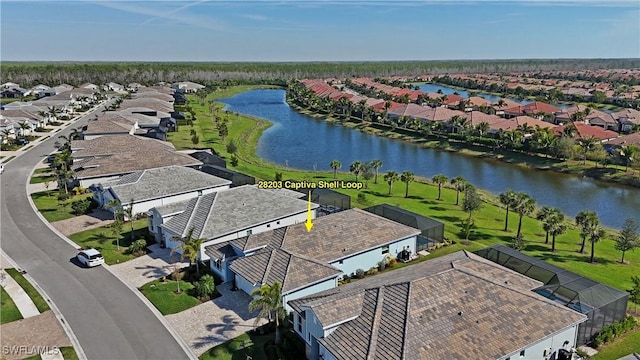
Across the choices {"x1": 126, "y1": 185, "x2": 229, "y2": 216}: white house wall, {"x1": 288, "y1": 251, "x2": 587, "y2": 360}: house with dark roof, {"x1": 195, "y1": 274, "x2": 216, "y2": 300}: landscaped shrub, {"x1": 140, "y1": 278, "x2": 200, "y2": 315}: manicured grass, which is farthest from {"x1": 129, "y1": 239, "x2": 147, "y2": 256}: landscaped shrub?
{"x1": 288, "y1": 251, "x2": 587, "y2": 360}: house with dark roof

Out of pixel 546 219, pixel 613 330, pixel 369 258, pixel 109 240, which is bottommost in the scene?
pixel 109 240

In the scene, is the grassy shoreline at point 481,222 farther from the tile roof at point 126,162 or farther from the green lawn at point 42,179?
the green lawn at point 42,179

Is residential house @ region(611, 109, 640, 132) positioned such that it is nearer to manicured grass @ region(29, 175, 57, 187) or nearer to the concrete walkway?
manicured grass @ region(29, 175, 57, 187)

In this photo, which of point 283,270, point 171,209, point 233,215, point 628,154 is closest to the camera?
point 283,270

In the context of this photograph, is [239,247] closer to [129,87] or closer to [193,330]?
[193,330]

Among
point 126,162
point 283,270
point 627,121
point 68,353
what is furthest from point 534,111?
point 68,353

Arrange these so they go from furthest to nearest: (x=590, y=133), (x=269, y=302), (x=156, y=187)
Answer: (x=590, y=133) < (x=156, y=187) < (x=269, y=302)

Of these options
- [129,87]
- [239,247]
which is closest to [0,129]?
[239,247]

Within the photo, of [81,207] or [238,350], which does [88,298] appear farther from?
[81,207]
